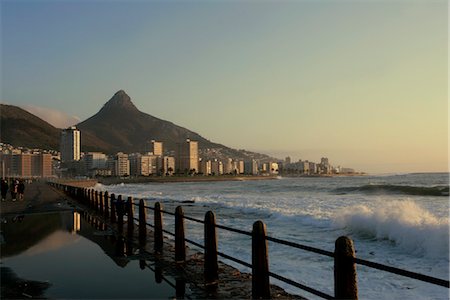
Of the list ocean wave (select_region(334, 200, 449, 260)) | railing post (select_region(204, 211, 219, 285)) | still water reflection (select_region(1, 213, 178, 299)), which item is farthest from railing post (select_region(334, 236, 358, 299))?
ocean wave (select_region(334, 200, 449, 260))

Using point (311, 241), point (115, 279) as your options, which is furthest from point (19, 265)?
point (311, 241)

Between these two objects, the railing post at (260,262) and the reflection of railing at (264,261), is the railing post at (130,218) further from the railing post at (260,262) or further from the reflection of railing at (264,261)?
the railing post at (260,262)

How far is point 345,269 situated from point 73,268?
5.81 meters

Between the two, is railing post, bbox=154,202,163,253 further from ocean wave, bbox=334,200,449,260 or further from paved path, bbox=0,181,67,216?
paved path, bbox=0,181,67,216

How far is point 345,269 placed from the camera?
4.93 meters

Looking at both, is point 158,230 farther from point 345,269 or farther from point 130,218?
point 345,269

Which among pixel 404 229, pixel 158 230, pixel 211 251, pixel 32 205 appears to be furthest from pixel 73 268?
pixel 32 205

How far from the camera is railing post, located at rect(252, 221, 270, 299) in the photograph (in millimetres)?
6516

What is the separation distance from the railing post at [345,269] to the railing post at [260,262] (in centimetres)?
164

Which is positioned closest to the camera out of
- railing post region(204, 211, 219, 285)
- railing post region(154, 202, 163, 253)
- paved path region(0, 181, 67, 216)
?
railing post region(204, 211, 219, 285)

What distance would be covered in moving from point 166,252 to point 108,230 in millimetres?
5120

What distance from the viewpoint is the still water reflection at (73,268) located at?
7.05 meters

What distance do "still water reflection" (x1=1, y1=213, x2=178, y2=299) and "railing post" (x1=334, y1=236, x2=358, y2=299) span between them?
280 cm

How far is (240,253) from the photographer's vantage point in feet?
41.3
